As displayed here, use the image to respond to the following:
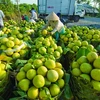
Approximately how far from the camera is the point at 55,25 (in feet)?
16.2

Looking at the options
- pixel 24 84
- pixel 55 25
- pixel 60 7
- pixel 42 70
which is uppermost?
pixel 42 70

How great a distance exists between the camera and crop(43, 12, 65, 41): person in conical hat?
449 cm

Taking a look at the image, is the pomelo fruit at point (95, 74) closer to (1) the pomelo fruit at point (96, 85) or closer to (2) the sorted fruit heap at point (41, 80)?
(1) the pomelo fruit at point (96, 85)

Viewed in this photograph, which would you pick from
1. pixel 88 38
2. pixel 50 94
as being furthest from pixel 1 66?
pixel 88 38

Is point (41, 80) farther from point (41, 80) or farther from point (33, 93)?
point (33, 93)

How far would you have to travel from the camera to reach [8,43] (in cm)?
300

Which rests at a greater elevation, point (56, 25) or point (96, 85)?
point (96, 85)

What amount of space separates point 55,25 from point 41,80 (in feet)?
10.2

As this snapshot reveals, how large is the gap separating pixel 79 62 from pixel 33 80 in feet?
1.90

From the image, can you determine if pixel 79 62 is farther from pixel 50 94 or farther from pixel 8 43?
pixel 8 43

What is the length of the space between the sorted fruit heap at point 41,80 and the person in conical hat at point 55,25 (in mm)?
2271

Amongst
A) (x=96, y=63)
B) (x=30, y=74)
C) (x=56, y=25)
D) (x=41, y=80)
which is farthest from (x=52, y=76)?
(x=56, y=25)

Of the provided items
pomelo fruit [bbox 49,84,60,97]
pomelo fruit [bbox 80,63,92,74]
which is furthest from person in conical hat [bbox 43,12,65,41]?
pomelo fruit [bbox 49,84,60,97]

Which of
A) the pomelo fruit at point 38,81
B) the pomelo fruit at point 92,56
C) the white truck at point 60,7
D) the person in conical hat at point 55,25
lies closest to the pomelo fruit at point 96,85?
the pomelo fruit at point 92,56
